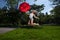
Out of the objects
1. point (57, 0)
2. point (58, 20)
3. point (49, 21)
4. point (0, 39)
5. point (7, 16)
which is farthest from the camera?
point (49, 21)

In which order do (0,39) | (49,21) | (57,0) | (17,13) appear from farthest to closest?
(49,21), (57,0), (17,13), (0,39)

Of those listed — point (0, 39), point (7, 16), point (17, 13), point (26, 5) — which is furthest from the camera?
point (7, 16)

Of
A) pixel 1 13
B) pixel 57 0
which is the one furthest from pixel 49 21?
pixel 1 13

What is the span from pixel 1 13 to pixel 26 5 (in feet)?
129

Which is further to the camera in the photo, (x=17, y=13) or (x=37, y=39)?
(x=17, y=13)

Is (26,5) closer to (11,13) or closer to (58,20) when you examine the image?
(11,13)

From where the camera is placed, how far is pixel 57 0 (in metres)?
60.9

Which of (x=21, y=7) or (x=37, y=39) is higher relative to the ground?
(x=21, y=7)

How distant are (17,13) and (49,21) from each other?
58.0m

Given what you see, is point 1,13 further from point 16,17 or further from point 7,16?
point 16,17

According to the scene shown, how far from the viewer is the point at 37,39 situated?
26.2ft

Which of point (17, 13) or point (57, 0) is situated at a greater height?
point (57, 0)

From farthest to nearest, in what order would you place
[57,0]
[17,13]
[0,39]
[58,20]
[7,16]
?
[58,20] < [57,0] < [7,16] < [17,13] < [0,39]

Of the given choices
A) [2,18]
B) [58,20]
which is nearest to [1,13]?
[2,18]
